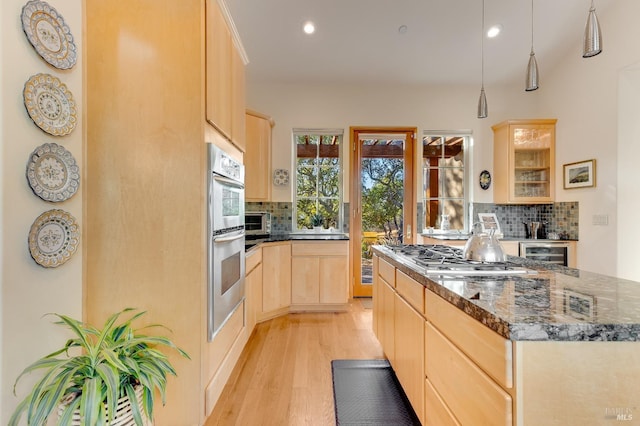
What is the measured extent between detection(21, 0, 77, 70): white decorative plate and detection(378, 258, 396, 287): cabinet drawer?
2.09m

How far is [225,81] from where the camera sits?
80.8 inches

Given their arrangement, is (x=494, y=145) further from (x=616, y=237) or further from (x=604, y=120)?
(x=616, y=237)

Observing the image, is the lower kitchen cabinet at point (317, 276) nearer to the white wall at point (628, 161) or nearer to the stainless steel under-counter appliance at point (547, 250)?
the stainless steel under-counter appliance at point (547, 250)

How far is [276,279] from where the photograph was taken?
134 inches

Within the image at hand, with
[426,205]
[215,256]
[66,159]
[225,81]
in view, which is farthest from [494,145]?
[66,159]

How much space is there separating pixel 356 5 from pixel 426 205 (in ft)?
8.59

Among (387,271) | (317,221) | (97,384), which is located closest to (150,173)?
(97,384)

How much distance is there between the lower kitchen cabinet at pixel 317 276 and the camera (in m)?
3.58

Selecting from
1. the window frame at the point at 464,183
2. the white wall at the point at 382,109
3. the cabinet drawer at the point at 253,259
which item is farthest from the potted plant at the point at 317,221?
the window frame at the point at 464,183

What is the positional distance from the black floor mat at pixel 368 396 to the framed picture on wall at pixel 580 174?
10.3 ft

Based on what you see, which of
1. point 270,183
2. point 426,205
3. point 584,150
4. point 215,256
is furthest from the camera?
point 426,205

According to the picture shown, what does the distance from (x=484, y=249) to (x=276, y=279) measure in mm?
2309

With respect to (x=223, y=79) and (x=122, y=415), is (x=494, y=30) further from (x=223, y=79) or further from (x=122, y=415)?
(x=122, y=415)

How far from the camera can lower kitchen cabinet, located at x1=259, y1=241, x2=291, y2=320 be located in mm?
3281
